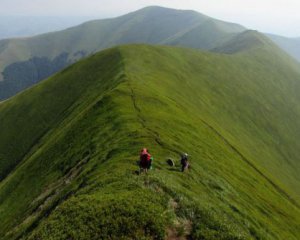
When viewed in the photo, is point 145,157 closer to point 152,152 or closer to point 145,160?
point 145,160

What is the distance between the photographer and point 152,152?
4247 cm

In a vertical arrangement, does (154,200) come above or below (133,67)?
above

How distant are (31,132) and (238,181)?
3010 inches

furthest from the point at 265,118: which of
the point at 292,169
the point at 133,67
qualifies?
the point at 133,67

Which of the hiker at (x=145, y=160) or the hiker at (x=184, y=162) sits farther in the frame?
the hiker at (x=184, y=162)

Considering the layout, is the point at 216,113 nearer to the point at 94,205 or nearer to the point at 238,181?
the point at 238,181

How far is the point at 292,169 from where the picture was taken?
4451 inches

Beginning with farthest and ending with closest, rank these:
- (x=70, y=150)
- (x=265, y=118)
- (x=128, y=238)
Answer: (x=265, y=118) < (x=70, y=150) < (x=128, y=238)

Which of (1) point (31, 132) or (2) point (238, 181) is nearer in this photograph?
(2) point (238, 181)

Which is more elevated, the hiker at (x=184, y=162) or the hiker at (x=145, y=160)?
the hiker at (x=145, y=160)

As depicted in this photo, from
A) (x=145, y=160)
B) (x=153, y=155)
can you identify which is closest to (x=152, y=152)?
(x=153, y=155)

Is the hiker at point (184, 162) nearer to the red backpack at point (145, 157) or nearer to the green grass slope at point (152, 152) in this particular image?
the green grass slope at point (152, 152)

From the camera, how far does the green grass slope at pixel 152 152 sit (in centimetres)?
2721

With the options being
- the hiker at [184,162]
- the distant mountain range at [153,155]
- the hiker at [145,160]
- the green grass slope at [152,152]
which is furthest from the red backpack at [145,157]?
the hiker at [184,162]
